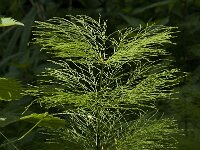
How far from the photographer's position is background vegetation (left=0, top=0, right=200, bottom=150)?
1.65m

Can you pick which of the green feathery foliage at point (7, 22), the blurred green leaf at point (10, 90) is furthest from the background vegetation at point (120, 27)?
the green feathery foliage at point (7, 22)

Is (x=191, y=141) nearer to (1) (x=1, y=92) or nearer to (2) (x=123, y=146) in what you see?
(2) (x=123, y=146)

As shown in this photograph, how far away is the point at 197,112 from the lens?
1.63 metres

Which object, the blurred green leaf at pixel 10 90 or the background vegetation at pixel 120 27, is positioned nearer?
the blurred green leaf at pixel 10 90

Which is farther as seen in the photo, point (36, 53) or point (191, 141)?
point (36, 53)

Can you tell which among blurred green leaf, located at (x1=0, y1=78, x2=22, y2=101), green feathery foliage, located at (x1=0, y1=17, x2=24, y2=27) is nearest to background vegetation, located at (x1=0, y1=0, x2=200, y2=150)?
blurred green leaf, located at (x1=0, y1=78, x2=22, y2=101)

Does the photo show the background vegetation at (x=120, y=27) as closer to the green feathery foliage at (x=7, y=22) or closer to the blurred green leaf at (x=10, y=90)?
the blurred green leaf at (x=10, y=90)

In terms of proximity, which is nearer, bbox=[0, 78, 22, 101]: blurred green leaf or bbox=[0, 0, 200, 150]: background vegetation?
bbox=[0, 78, 22, 101]: blurred green leaf

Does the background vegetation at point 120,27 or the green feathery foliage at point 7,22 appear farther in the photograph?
the background vegetation at point 120,27

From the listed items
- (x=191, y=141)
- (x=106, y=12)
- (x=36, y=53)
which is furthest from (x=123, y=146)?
(x=106, y=12)

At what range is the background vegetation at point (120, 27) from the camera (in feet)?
5.41

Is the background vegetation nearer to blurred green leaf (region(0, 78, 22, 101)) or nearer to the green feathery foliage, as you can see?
blurred green leaf (region(0, 78, 22, 101))

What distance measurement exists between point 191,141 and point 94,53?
53 centimetres

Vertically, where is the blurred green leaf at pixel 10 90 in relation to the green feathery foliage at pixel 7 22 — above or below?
below
